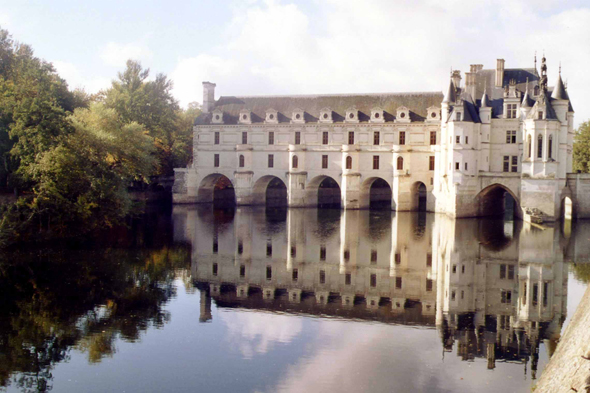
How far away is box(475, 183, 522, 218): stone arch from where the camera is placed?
4375cm

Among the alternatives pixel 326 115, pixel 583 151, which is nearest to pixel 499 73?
pixel 326 115

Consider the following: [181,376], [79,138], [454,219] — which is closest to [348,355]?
[181,376]

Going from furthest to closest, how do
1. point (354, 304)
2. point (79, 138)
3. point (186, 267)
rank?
point (79, 138) → point (186, 267) → point (354, 304)

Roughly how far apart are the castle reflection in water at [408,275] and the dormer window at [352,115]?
1324 centimetres

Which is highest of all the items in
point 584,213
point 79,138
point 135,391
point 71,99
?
point 71,99

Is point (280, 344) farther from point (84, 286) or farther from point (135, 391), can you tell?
point (84, 286)

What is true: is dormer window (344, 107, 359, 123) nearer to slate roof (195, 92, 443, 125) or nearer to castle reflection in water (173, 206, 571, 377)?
slate roof (195, 92, 443, 125)

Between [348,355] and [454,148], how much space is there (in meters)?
30.8

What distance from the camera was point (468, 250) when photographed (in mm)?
29859

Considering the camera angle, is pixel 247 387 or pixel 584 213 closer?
pixel 247 387

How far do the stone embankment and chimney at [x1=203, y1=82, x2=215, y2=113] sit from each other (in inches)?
1827

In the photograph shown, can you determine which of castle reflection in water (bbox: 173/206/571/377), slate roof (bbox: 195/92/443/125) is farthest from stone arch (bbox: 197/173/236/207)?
castle reflection in water (bbox: 173/206/571/377)

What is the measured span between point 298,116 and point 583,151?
26.1 meters

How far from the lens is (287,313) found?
19047 millimetres
